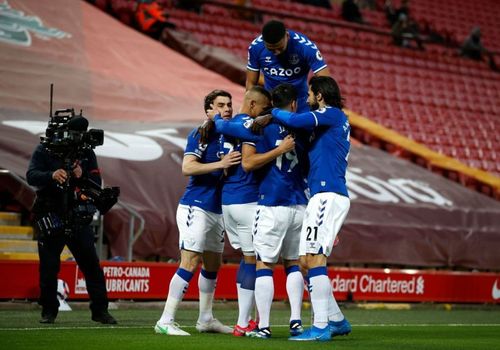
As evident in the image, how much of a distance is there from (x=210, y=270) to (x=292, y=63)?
204 cm

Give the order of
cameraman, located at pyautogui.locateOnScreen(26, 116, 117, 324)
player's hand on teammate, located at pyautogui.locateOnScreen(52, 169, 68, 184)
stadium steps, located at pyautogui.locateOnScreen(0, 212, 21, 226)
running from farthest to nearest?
stadium steps, located at pyautogui.locateOnScreen(0, 212, 21, 226) < cameraman, located at pyautogui.locateOnScreen(26, 116, 117, 324) < player's hand on teammate, located at pyautogui.locateOnScreen(52, 169, 68, 184)

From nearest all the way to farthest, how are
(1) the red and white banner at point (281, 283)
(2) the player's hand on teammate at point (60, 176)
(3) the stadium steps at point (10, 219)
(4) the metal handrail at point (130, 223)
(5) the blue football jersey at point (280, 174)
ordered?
(5) the blue football jersey at point (280, 174)
(2) the player's hand on teammate at point (60, 176)
(1) the red and white banner at point (281, 283)
(4) the metal handrail at point (130, 223)
(3) the stadium steps at point (10, 219)

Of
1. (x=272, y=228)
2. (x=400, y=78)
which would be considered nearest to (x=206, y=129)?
(x=272, y=228)

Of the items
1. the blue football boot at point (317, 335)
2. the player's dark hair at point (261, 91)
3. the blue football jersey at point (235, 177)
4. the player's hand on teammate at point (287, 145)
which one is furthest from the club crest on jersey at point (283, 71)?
the blue football boot at point (317, 335)

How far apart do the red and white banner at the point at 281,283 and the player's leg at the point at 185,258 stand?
3.63m

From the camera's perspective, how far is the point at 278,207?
895 cm

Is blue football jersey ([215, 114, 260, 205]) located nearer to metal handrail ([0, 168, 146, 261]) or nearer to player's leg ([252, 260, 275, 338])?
player's leg ([252, 260, 275, 338])

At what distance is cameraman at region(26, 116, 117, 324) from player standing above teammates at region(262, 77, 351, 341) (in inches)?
88.9

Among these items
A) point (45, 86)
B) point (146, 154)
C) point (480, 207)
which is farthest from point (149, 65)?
point (480, 207)

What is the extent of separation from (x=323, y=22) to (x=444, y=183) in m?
6.68

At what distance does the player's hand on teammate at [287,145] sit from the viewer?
29.1 feet

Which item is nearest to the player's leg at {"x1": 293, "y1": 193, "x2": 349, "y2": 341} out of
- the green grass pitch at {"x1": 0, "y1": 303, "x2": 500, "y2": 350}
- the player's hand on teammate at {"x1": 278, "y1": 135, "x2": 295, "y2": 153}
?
the green grass pitch at {"x1": 0, "y1": 303, "x2": 500, "y2": 350}

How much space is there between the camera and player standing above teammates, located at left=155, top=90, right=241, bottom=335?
362 inches

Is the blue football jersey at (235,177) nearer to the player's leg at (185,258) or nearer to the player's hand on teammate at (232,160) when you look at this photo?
the player's hand on teammate at (232,160)
